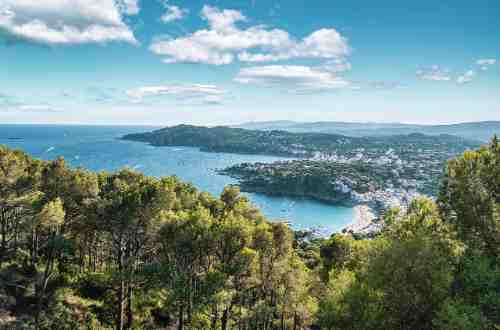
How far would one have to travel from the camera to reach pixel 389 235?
65.4 feet

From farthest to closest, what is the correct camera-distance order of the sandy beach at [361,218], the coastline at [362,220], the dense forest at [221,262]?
the sandy beach at [361,218], the coastline at [362,220], the dense forest at [221,262]

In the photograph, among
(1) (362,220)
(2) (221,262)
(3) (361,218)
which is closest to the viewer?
(2) (221,262)

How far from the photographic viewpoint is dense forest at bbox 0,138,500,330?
16.7 metres

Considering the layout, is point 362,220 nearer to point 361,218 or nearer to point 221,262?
point 361,218

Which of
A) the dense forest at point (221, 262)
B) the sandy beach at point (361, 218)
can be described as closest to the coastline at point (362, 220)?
the sandy beach at point (361, 218)

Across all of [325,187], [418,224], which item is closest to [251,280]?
[418,224]

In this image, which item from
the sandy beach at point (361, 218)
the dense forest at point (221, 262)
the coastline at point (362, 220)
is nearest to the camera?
the dense forest at point (221, 262)

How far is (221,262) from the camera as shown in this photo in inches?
945

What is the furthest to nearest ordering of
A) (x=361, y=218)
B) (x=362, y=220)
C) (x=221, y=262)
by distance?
(x=361, y=218) < (x=362, y=220) < (x=221, y=262)

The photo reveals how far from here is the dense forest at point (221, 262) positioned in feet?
54.7

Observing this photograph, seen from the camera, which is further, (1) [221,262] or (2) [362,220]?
(2) [362,220]

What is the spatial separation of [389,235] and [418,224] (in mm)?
1652

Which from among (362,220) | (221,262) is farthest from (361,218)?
(221,262)

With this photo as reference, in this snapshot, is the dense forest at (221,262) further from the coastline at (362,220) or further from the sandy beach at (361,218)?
the sandy beach at (361,218)
